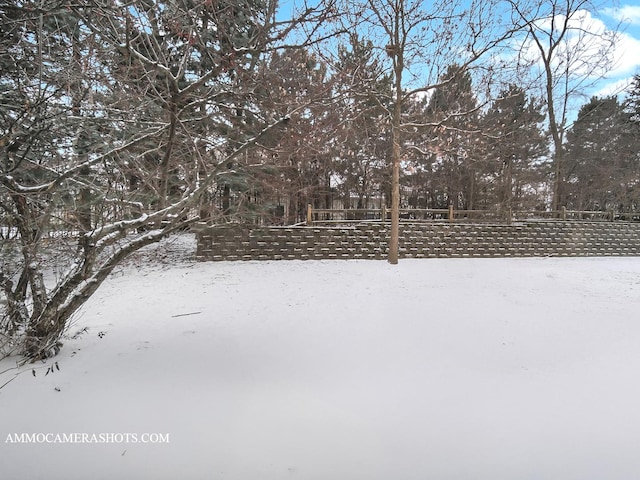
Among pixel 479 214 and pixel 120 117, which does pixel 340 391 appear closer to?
pixel 120 117

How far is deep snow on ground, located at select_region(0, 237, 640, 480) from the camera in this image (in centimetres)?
171

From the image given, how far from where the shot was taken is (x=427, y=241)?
8617 millimetres

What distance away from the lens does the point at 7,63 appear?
2.42 meters

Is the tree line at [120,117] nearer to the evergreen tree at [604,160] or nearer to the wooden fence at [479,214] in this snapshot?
the wooden fence at [479,214]

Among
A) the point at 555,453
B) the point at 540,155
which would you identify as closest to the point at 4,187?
the point at 555,453

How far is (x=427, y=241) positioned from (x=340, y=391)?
6.90 metres

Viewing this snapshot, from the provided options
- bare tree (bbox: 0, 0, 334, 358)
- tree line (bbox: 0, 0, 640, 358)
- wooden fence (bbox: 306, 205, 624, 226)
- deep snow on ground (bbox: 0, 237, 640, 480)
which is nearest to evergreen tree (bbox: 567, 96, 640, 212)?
wooden fence (bbox: 306, 205, 624, 226)

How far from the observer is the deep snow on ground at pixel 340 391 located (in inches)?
67.4

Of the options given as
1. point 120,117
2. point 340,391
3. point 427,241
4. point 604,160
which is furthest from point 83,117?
point 604,160

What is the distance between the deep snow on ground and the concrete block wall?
303 cm

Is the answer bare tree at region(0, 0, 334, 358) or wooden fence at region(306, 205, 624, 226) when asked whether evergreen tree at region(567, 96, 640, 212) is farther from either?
bare tree at region(0, 0, 334, 358)

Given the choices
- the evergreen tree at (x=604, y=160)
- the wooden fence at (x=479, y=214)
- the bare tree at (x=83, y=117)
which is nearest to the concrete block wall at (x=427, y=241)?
the wooden fence at (x=479, y=214)

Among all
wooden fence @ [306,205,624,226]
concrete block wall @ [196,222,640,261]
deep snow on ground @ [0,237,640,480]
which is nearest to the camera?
deep snow on ground @ [0,237,640,480]

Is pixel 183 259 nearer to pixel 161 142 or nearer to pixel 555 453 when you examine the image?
pixel 161 142
